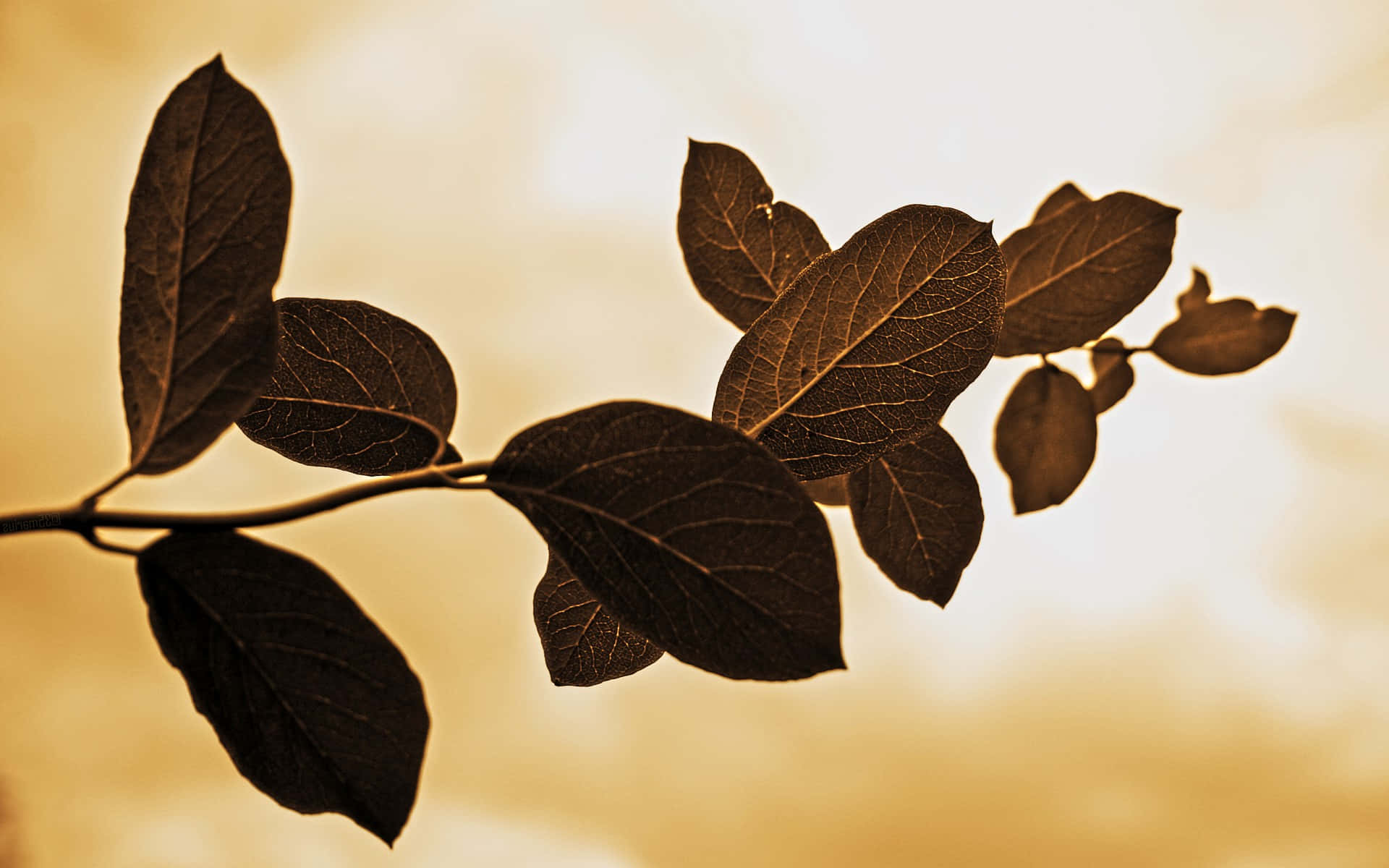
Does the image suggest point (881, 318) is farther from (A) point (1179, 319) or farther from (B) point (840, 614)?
(A) point (1179, 319)

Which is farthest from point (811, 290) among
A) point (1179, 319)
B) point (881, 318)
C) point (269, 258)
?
point (1179, 319)

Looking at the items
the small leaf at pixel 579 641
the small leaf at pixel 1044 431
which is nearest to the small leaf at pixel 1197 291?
the small leaf at pixel 1044 431

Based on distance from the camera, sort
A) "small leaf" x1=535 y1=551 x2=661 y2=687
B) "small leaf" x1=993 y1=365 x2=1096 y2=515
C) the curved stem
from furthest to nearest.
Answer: "small leaf" x1=993 y1=365 x2=1096 y2=515 → "small leaf" x1=535 y1=551 x2=661 y2=687 → the curved stem

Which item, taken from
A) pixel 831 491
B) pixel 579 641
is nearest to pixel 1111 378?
pixel 831 491

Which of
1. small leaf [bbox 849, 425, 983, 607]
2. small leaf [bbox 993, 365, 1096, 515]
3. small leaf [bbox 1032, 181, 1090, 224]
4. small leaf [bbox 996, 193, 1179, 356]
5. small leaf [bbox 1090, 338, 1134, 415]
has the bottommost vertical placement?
small leaf [bbox 849, 425, 983, 607]

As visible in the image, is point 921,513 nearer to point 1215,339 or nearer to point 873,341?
point 873,341

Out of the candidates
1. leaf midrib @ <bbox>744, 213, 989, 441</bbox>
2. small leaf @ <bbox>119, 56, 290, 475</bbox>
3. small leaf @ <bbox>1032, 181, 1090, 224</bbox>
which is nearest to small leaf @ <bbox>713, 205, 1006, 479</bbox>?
leaf midrib @ <bbox>744, 213, 989, 441</bbox>

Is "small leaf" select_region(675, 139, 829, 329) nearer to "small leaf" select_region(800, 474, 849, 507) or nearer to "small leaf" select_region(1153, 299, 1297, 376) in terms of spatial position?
"small leaf" select_region(800, 474, 849, 507)
